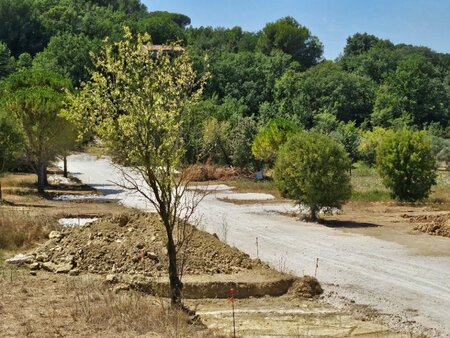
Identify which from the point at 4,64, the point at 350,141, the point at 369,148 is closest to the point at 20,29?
the point at 4,64

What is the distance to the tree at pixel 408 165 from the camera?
36.4m

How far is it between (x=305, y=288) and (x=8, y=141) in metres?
21.2

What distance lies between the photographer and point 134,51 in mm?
11875

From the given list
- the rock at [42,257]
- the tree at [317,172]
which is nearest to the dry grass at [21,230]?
the rock at [42,257]

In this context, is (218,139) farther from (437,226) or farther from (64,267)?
(64,267)

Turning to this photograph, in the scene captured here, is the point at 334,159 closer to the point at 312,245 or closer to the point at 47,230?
the point at 312,245

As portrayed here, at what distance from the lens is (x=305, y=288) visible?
15344mm

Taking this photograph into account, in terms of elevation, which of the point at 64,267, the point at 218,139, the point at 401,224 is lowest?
the point at 401,224

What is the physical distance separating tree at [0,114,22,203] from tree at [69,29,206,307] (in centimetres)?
2144

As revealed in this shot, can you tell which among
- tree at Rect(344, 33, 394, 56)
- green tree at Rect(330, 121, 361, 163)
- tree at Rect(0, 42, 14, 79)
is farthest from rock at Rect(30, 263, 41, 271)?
tree at Rect(344, 33, 394, 56)

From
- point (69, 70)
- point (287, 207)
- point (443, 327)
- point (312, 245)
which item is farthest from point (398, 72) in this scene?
point (443, 327)

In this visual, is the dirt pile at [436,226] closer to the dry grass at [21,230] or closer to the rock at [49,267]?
the dry grass at [21,230]

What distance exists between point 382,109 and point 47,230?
79.2m

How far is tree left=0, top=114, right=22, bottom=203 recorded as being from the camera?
31969 mm
